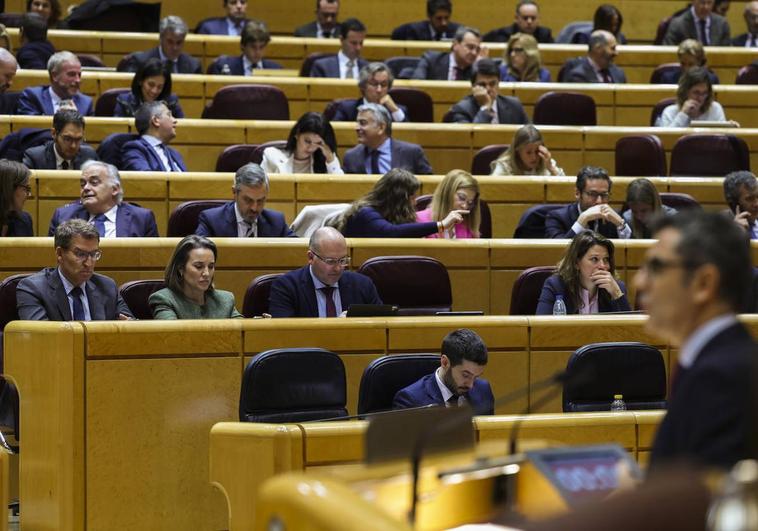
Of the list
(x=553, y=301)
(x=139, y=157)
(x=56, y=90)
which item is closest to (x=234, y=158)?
(x=139, y=157)

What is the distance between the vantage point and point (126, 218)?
553cm

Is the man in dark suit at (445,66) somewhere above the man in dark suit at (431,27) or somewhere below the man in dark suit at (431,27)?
below

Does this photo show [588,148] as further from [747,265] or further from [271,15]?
[747,265]

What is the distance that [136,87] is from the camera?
22.9ft

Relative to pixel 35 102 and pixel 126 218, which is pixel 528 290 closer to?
pixel 126 218

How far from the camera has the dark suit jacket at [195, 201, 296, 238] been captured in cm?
546

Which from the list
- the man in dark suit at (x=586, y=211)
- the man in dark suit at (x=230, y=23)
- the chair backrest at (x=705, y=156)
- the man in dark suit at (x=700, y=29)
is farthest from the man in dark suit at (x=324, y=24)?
the man in dark suit at (x=586, y=211)

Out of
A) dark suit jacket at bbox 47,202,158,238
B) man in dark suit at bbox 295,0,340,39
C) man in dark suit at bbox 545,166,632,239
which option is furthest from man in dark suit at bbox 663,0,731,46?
dark suit jacket at bbox 47,202,158,238

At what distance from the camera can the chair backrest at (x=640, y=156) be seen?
7.12m

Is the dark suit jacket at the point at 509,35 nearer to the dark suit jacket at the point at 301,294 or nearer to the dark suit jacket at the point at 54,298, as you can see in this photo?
the dark suit jacket at the point at 301,294

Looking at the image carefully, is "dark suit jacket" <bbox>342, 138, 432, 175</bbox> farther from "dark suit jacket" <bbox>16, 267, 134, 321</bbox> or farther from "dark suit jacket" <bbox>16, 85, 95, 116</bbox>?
"dark suit jacket" <bbox>16, 267, 134, 321</bbox>

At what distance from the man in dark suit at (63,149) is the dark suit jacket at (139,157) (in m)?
0.16

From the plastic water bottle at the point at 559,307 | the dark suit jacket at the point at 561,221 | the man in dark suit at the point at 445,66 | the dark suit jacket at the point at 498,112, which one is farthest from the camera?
the man in dark suit at the point at 445,66

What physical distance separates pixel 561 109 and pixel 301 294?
3.47 meters
